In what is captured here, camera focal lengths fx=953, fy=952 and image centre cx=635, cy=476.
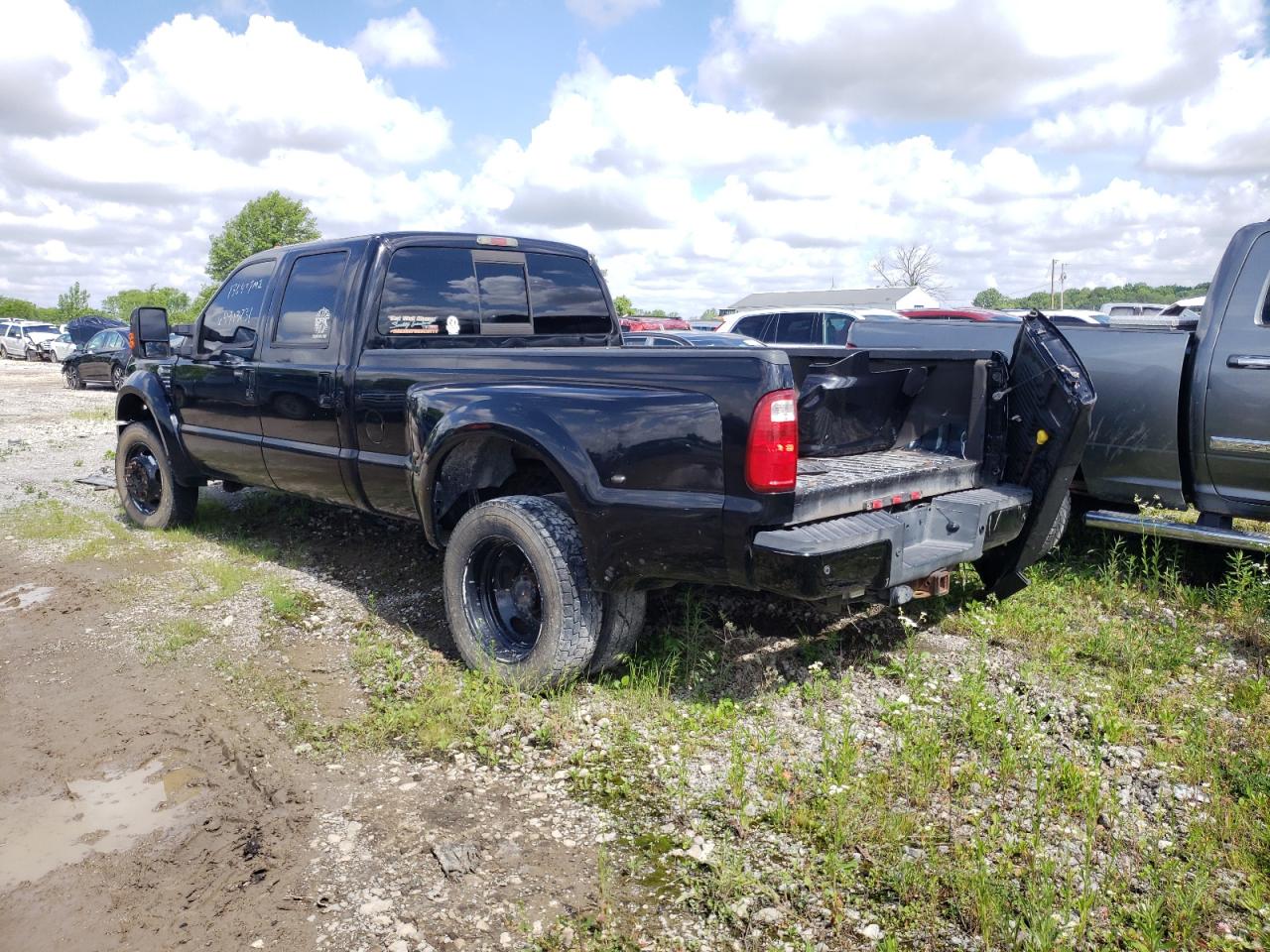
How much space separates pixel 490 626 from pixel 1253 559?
4722mm

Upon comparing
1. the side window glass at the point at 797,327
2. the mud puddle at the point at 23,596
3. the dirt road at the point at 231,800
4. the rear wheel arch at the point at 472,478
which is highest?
the side window glass at the point at 797,327

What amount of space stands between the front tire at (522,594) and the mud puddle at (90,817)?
1.28m

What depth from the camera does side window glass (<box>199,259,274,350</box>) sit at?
6.04 m

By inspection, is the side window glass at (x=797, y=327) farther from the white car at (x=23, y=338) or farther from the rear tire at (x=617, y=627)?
the white car at (x=23, y=338)

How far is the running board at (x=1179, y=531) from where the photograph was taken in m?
4.98

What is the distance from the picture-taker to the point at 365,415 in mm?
5098

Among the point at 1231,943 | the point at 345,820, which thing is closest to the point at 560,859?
the point at 345,820

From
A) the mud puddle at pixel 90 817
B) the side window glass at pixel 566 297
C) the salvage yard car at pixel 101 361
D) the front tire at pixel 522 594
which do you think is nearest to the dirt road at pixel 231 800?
the mud puddle at pixel 90 817

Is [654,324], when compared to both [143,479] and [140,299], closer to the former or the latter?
[143,479]

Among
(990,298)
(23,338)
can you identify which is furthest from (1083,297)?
(23,338)

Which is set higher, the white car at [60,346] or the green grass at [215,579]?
the white car at [60,346]

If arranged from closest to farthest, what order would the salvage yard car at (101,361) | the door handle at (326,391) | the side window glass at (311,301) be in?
1. the door handle at (326,391)
2. the side window glass at (311,301)
3. the salvage yard car at (101,361)

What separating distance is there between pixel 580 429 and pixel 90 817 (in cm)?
225

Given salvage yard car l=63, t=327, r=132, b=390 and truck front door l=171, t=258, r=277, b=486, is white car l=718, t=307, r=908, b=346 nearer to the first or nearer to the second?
truck front door l=171, t=258, r=277, b=486
